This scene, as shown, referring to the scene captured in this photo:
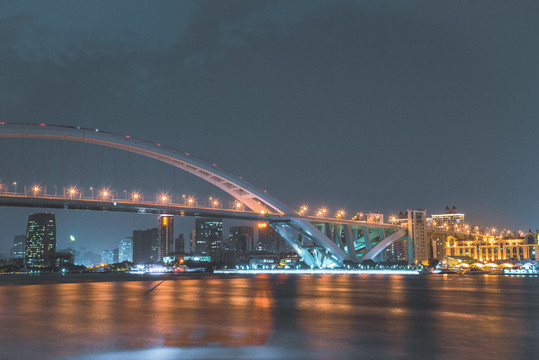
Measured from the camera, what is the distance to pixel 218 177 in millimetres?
79375

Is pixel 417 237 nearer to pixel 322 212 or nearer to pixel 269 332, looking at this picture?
pixel 322 212

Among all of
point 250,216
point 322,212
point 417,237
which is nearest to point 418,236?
point 417,237

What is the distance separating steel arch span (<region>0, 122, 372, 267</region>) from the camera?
194 feet

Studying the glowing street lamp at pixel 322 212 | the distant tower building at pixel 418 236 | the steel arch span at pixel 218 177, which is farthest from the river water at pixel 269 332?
the distant tower building at pixel 418 236

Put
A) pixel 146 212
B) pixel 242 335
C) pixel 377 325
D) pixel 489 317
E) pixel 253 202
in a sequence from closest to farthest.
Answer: pixel 242 335 < pixel 377 325 < pixel 489 317 < pixel 146 212 < pixel 253 202

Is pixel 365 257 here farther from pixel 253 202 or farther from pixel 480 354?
pixel 480 354

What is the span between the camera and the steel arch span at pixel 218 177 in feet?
194

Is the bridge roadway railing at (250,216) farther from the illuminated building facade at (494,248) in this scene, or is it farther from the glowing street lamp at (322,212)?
the illuminated building facade at (494,248)

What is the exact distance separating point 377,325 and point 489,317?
463 centimetres

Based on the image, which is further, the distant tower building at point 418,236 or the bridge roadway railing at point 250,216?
the distant tower building at point 418,236

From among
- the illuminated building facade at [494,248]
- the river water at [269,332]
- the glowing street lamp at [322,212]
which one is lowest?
the illuminated building facade at [494,248]

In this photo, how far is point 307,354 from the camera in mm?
10852

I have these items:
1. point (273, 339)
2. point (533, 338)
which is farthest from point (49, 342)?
point (533, 338)

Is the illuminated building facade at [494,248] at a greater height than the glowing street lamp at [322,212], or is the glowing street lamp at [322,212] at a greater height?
the glowing street lamp at [322,212]
